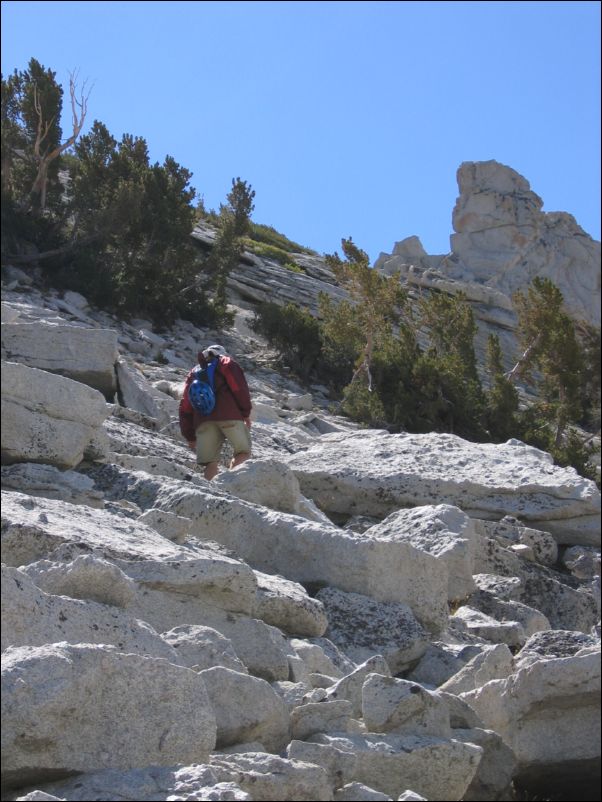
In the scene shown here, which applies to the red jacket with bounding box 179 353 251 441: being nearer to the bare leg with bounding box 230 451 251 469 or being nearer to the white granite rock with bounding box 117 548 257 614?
the bare leg with bounding box 230 451 251 469

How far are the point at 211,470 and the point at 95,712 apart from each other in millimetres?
5726

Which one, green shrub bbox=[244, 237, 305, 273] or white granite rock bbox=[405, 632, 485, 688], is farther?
green shrub bbox=[244, 237, 305, 273]

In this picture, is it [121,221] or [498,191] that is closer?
[121,221]

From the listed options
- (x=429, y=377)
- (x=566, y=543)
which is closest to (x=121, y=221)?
(x=429, y=377)

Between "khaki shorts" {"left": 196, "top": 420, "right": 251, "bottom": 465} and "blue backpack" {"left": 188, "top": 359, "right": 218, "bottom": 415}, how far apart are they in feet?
0.54

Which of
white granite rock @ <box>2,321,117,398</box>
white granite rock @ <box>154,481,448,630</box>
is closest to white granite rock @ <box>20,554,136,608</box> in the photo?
white granite rock @ <box>154,481,448,630</box>

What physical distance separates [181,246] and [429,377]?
5988mm

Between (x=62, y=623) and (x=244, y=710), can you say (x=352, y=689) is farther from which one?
(x=62, y=623)

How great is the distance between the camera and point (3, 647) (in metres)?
4.03

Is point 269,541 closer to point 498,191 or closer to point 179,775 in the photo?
point 179,775

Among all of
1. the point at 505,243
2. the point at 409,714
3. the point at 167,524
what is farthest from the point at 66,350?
the point at 505,243

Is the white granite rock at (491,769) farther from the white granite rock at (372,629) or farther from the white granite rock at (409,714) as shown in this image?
the white granite rock at (372,629)

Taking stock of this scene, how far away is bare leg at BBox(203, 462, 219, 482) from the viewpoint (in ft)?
30.9

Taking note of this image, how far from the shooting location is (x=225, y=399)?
9.95 metres
